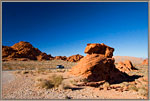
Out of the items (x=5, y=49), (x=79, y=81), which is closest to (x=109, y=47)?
(x=79, y=81)

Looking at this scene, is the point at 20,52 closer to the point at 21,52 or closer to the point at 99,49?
the point at 21,52

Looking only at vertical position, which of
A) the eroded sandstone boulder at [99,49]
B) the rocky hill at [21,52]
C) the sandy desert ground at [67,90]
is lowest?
the sandy desert ground at [67,90]

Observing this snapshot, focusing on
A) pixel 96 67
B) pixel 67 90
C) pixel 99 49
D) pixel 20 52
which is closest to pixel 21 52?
pixel 20 52

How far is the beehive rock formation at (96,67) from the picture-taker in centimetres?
1150

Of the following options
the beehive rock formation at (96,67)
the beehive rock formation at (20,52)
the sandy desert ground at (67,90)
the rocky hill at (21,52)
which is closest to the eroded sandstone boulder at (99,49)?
the beehive rock formation at (96,67)

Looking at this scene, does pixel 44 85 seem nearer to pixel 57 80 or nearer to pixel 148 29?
pixel 57 80

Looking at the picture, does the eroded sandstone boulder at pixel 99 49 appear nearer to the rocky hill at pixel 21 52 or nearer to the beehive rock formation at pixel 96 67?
the beehive rock formation at pixel 96 67

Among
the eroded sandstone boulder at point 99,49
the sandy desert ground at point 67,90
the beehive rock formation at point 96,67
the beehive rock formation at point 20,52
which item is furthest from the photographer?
the beehive rock formation at point 20,52

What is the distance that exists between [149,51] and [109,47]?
10.4 metres

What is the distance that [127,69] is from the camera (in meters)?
23.7

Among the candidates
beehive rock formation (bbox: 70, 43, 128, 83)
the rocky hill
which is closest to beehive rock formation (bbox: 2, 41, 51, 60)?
the rocky hill

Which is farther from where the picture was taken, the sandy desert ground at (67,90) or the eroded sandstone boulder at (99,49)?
the eroded sandstone boulder at (99,49)

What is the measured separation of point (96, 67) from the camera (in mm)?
12117

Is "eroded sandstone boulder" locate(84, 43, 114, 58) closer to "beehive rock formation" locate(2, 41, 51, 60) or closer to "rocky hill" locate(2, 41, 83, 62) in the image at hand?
"rocky hill" locate(2, 41, 83, 62)
